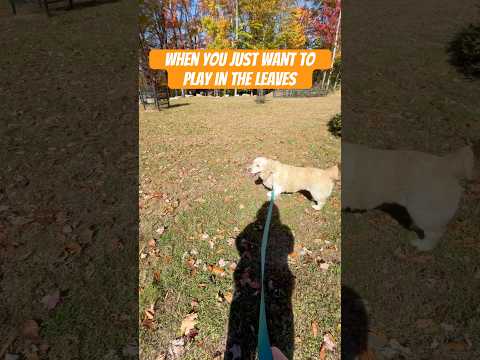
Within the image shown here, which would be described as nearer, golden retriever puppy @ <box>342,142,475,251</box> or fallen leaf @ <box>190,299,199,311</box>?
fallen leaf @ <box>190,299,199,311</box>

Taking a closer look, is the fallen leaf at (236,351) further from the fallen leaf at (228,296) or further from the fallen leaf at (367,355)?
the fallen leaf at (367,355)

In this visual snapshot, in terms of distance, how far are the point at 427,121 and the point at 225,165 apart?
418 centimetres

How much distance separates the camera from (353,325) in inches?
75.1

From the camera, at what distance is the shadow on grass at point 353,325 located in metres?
1.78

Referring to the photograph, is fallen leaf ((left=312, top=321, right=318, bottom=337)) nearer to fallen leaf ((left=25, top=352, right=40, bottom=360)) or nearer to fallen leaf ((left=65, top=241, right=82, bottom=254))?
fallen leaf ((left=25, top=352, right=40, bottom=360))

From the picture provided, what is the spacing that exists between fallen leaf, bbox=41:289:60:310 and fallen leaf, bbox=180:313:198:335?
1.18 metres

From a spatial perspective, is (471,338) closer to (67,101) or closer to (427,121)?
(427,121)

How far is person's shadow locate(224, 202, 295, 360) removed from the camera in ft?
5.96

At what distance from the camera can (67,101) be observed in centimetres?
518

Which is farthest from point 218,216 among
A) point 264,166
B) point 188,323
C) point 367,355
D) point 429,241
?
point 429,241

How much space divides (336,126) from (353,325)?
2.59 meters

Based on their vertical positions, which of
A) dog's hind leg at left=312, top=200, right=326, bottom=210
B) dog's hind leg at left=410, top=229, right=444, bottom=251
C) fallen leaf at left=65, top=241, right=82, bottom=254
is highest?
dog's hind leg at left=312, top=200, right=326, bottom=210

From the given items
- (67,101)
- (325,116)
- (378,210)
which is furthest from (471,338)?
(67,101)

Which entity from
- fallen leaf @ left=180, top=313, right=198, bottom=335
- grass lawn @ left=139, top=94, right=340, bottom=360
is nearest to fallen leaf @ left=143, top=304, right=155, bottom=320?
grass lawn @ left=139, top=94, right=340, bottom=360
